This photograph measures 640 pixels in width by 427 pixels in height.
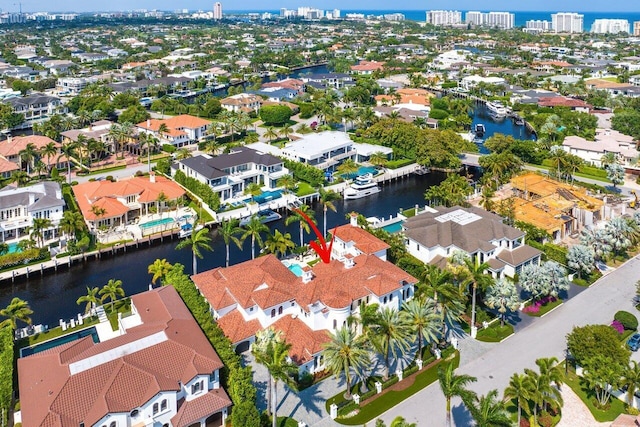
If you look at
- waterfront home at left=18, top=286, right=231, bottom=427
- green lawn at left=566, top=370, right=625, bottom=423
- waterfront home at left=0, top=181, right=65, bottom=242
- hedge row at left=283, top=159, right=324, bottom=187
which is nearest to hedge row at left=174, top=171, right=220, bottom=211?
hedge row at left=283, top=159, right=324, bottom=187

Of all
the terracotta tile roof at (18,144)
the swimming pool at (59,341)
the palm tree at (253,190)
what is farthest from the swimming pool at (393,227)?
the terracotta tile roof at (18,144)

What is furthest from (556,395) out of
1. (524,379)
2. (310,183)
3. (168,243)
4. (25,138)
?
(25,138)

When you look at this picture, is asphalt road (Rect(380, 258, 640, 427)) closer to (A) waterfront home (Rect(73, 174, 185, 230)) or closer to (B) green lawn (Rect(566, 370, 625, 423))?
(B) green lawn (Rect(566, 370, 625, 423))

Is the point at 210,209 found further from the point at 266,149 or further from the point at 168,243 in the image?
the point at 266,149

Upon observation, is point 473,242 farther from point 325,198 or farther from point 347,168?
point 347,168

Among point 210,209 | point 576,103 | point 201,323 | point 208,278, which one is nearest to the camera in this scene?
point 201,323

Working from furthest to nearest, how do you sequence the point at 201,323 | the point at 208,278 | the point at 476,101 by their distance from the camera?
1. the point at 476,101
2. the point at 208,278
3. the point at 201,323

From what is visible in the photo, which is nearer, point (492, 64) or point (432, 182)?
point (432, 182)

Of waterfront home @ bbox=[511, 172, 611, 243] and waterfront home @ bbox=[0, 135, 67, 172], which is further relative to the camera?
waterfront home @ bbox=[0, 135, 67, 172]

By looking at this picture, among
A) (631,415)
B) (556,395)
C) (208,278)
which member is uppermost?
(208,278)
